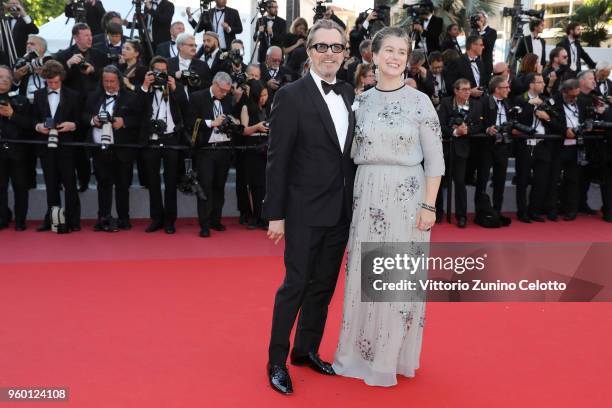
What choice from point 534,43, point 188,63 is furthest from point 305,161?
point 534,43

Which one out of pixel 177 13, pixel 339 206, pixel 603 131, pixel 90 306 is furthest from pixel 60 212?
pixel 177 13

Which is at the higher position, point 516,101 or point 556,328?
point 516,101

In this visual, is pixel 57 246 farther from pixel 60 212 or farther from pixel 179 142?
pixel 179 142

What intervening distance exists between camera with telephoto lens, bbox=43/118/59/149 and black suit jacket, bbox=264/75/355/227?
14.7 feet

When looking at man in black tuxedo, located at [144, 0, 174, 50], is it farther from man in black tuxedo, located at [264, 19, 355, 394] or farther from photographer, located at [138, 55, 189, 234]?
man in black tuxedo, located at [264, 19, 355, 394]

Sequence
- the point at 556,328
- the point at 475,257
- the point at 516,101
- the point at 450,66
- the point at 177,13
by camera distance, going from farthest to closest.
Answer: the point at 177,13
the point at 450,66
the point at 516,101
the point at 475,257
the point at 556,328

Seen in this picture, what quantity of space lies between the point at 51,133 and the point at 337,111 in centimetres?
463

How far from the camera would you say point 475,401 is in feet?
11.0

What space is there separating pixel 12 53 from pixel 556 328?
294 inches

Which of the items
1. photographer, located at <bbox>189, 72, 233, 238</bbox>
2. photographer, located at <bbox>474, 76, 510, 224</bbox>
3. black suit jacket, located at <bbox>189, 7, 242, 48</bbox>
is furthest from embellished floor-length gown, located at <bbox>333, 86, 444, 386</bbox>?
black suit jacket, located at <bbox>189, 7, 242, 48</bbox>

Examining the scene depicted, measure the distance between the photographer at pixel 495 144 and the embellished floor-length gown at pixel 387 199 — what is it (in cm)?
491

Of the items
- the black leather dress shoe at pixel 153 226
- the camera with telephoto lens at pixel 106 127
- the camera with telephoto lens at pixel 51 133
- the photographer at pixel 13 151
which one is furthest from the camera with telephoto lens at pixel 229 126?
the photographer at pixel 13 151

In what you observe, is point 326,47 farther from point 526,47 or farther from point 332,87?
point 526,47

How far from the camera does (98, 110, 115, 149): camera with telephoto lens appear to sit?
7.23 metres
